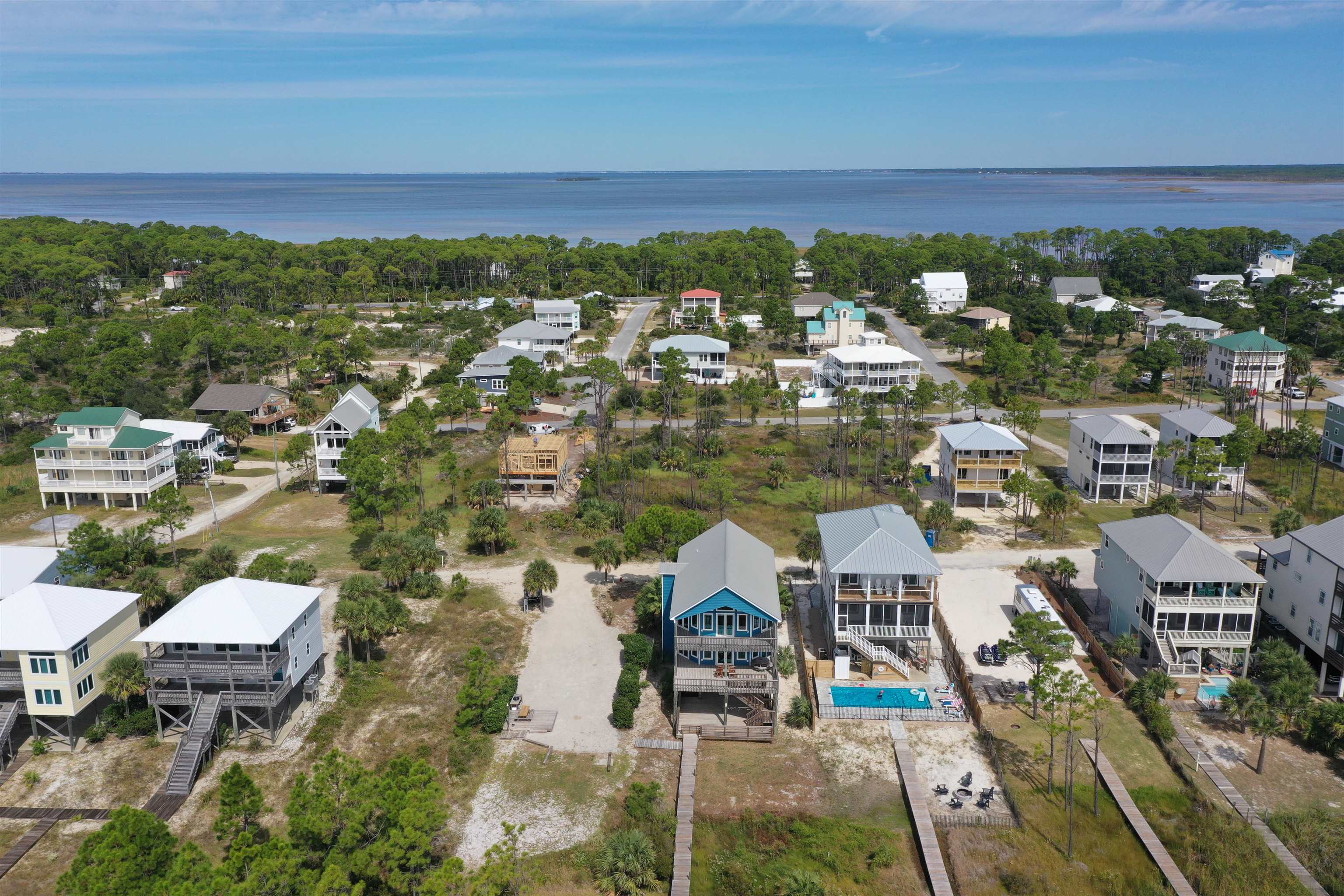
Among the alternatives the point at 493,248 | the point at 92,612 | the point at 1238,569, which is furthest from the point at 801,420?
the point at 493,248

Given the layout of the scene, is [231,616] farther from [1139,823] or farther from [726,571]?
[1139,823]

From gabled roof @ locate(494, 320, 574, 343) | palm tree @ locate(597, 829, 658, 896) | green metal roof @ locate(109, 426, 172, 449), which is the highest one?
gabled roof @ locate(494, 320, 574, 343)

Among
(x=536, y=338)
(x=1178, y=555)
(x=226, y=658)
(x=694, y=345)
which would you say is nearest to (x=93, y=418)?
(x=226, y=658)

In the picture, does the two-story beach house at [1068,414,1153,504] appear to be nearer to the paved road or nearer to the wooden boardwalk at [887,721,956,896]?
the paved road

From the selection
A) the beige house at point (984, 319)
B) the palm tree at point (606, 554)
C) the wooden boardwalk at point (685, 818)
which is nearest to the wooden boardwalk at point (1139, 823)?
the wooden boardwalk at point (685, 818)

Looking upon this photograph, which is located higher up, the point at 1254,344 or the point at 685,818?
the point at 1254,344

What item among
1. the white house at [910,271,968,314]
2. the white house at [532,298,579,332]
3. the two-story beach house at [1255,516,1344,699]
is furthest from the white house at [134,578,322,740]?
the white house at [910,271,968,314]

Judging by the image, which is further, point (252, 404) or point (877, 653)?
point (252, 404)
